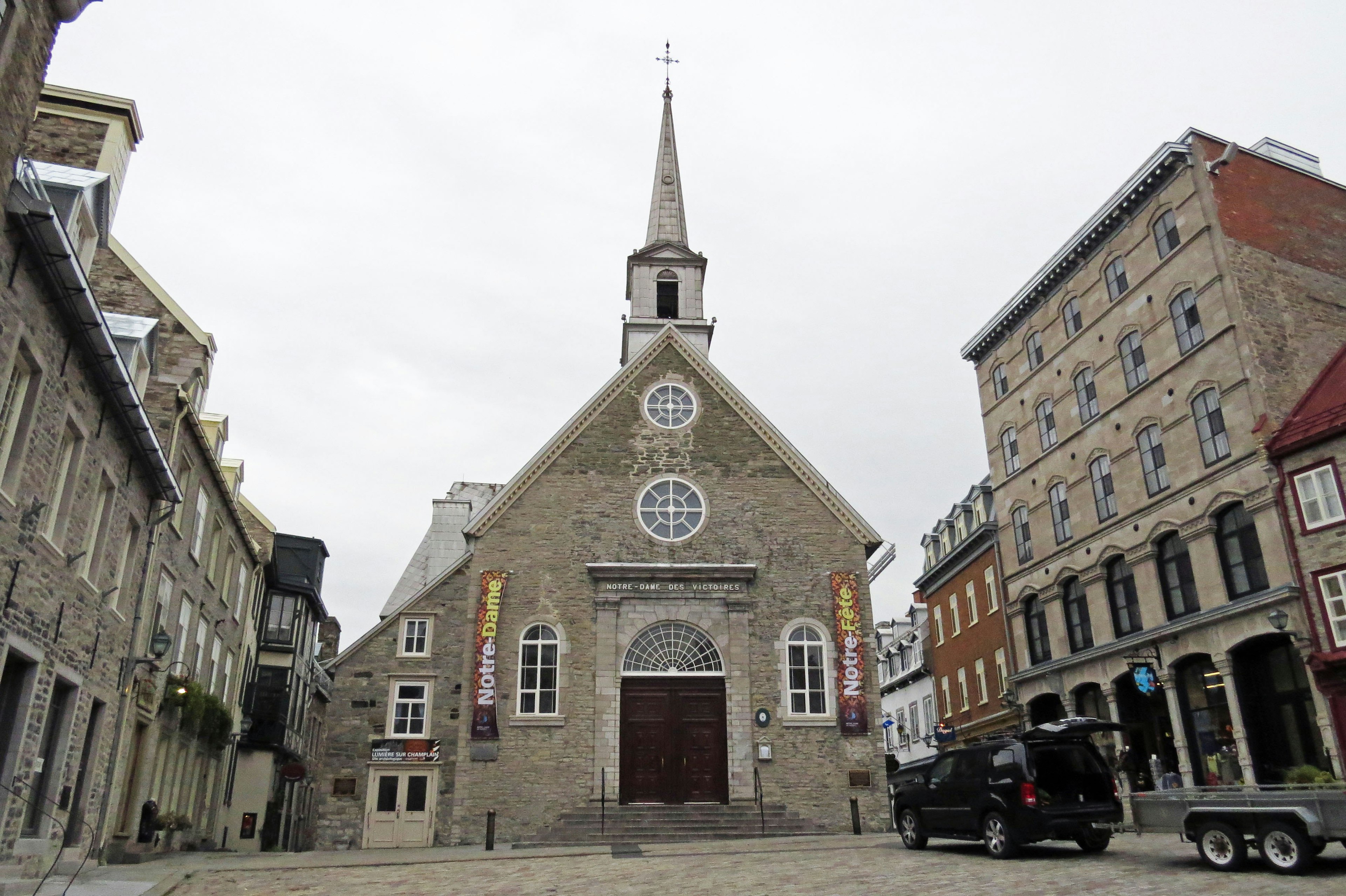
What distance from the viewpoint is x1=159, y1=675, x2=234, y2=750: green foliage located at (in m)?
20.4

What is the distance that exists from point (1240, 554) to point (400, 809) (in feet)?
71.8

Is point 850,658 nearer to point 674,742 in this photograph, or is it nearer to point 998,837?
point 674,742

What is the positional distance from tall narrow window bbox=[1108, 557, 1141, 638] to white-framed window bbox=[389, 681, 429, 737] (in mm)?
19934

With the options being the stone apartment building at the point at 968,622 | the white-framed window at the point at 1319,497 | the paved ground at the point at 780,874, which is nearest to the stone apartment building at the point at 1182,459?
the white-framed window at the point at 1319,497

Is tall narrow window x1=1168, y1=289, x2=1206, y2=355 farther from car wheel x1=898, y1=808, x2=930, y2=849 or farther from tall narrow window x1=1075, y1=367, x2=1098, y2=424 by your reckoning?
car wheel x1=898, y1=808, x2=930, y2=849

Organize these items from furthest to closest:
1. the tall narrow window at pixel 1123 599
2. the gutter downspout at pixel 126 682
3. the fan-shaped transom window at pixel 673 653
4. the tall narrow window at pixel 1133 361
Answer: the tall narrow window at pixel 1133 361 < the tall narrow window at pixel 1123 599 < the fan-shaped transom window at pixel 673 653 < the gutter downspout at pixel 126 682

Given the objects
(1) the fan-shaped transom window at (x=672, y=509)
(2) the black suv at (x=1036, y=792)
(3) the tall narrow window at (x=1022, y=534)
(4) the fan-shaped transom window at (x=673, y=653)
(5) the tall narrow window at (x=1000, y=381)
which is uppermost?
(5) the tall narrow window at (x=1000, y=381)

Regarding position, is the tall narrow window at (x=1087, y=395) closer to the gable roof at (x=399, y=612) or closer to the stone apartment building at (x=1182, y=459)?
the stone apartment building at (x=1182, y=459)

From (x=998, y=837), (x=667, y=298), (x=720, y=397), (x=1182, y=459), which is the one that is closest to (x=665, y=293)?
(x=667, y=298)

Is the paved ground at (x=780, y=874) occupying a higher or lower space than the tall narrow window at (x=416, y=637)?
lower

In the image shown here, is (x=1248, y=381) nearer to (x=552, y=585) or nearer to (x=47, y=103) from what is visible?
(x=552, y=585)

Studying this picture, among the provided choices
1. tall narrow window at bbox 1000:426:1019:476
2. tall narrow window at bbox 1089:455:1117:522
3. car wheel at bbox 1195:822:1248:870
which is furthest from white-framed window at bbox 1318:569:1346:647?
tall narrow window at bbox 1000:426:1019:476

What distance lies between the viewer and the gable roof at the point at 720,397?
88.1 feet

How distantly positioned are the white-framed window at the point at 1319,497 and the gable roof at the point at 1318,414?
706 mm
